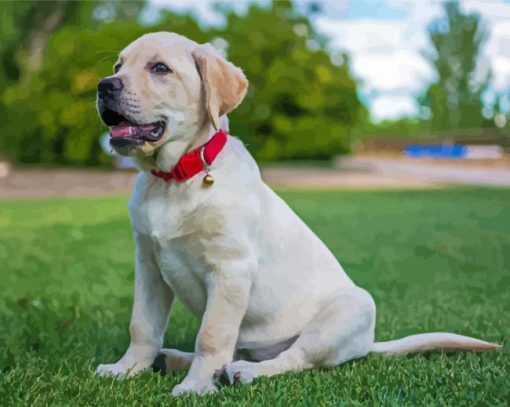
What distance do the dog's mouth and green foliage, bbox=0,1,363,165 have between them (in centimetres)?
2357

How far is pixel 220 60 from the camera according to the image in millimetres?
3418

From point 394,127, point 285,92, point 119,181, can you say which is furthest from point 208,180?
point 394,127

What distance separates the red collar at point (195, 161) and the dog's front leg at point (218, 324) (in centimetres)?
42

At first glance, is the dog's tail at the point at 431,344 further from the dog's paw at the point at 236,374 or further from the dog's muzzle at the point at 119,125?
the dog's muzzle at the point at 119,125

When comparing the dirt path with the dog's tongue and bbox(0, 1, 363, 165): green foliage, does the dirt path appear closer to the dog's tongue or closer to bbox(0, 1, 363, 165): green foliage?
bbox(0, 1, 363, 165): green foliage

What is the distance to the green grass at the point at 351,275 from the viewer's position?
3.24 metres

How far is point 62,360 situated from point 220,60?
1.47m

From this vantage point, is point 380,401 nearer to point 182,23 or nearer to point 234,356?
point 234,356

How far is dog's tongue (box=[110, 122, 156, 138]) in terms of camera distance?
3.31 m

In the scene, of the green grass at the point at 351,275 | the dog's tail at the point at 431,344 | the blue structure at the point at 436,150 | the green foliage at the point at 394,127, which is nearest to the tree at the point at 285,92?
the green grass at the point at 351,275

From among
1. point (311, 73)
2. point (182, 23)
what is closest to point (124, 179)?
point (182, 23)

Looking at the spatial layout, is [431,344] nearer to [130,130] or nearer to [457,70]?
[130,130]

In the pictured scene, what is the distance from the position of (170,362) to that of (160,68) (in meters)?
1.27

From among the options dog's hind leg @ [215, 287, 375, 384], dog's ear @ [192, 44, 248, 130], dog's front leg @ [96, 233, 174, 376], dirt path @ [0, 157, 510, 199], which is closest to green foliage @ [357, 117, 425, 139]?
dirt path @ [0, 157, 510, 199]
